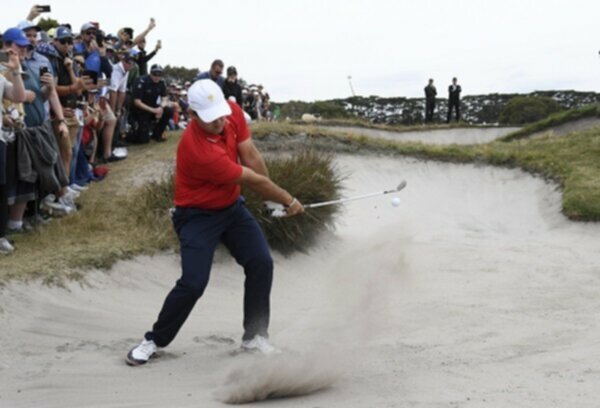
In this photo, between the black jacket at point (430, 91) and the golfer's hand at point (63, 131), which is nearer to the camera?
the golfer's hand at point (63, 131)

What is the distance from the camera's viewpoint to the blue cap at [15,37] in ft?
29.3

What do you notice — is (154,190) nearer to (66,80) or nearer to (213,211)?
(66,80)

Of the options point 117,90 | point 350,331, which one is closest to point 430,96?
point 117,90

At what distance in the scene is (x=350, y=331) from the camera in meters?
7.46

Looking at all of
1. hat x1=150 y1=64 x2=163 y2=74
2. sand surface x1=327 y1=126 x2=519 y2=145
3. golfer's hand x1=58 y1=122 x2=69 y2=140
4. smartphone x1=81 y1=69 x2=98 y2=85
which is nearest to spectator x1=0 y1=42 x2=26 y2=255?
golfer's hand x1=58 y1=122 x2=69 y2=140

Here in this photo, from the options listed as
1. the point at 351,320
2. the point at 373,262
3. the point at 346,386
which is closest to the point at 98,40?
the point at 373,262

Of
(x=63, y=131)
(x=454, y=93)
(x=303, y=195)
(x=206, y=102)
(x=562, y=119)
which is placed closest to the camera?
(x=206, y=102)

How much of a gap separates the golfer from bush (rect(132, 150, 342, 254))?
3.63m

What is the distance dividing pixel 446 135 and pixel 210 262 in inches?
940

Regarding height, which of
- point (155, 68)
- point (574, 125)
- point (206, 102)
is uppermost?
point (155, 68)

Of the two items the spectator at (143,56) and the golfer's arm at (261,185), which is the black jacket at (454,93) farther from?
the golfer's arm at (261,185)

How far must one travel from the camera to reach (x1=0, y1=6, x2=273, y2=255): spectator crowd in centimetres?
929

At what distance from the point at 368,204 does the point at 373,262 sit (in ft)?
25.0

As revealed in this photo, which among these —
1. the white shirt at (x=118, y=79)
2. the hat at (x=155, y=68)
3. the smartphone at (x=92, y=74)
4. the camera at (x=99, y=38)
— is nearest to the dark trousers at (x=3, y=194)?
the smartphone at (x=92, y=74)
